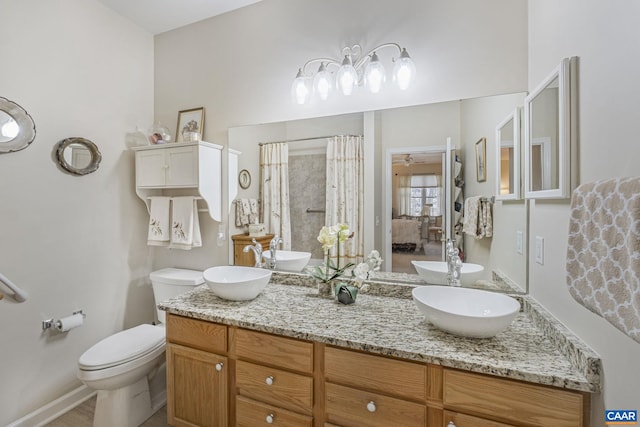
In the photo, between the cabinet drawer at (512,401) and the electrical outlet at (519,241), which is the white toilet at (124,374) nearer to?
the cabinet drawer at (512,401)

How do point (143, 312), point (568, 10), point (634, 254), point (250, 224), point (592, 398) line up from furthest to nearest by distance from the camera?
Result: point (143, 312) < point (250, 224) < point (568, 10) < point (592, 398) < point (634, 254)

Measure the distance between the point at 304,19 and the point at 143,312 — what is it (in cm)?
261

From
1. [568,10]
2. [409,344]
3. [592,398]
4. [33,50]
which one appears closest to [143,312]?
[33,50]

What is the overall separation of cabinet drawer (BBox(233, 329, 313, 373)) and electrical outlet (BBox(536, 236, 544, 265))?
1.08 metres

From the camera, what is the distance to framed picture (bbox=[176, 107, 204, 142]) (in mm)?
2234

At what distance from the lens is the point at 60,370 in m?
1.89

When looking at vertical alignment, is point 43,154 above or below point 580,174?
above

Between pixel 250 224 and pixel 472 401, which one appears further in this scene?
pixel 250 224

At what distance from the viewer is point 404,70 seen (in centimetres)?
159

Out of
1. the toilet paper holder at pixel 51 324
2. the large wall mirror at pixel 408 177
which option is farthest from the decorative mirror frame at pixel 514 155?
the toilet paper holder at pixel 51 324

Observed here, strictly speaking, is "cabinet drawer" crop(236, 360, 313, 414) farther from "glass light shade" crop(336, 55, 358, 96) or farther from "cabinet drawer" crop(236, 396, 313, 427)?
"glass light shade" crop(336, 55, 358, 96)

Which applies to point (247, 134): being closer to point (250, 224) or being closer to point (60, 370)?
point (250, 224)

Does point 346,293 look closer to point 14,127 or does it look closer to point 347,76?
point 347,76

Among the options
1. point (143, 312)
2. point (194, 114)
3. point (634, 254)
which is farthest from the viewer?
point (143, 312)
